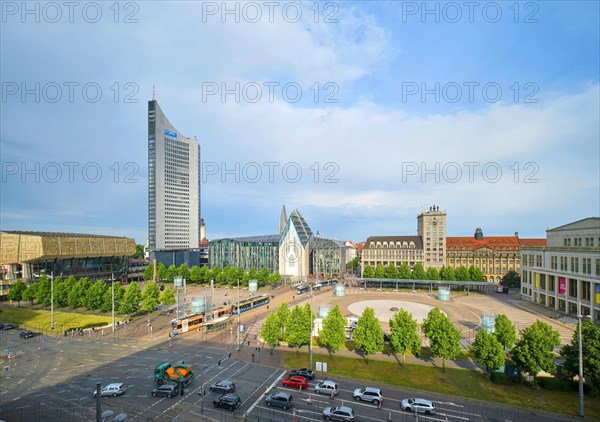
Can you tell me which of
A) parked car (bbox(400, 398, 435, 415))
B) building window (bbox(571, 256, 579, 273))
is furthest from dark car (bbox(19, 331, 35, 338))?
building window (bbox(571, 256, 579, 273))

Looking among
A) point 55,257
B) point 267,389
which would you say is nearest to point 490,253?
point 267,389

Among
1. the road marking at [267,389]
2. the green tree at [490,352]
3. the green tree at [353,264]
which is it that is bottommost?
the green tree at [353,264]

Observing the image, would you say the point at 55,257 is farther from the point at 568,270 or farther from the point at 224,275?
the point at 568,270

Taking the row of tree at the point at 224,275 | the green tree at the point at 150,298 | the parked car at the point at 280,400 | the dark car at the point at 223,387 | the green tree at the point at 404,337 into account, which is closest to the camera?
the parked car at the point at 280,400

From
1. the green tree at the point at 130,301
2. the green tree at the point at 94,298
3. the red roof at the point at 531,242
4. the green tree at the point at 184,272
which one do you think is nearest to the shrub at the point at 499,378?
the green tree at the point at 130,301

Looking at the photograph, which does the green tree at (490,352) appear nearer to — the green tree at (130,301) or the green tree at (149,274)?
the green tree at (130,301)

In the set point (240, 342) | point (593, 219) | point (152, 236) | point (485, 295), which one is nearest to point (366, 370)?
point (240, 342)

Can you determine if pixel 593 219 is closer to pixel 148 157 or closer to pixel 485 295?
pixel 485 295

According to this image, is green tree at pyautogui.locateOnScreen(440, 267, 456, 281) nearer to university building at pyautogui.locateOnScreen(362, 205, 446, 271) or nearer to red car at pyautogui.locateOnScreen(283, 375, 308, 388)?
university building at pyautogui.locateOnScreen(362, 205, 446, 271)
